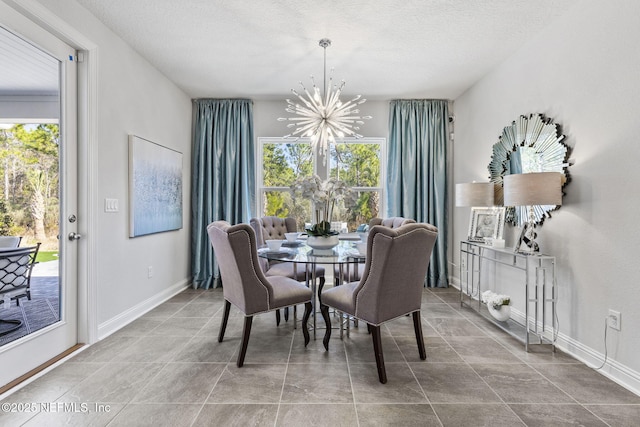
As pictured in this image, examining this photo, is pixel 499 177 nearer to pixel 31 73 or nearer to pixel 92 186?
pixel 92 186

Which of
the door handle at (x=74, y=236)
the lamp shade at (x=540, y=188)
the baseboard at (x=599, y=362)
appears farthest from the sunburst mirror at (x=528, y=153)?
the door handle at (x=74, y=236)

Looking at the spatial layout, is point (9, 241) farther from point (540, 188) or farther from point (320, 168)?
point (540, 188)

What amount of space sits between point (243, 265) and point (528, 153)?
2.60m

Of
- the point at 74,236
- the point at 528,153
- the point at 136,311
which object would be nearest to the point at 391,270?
the point at 528,153

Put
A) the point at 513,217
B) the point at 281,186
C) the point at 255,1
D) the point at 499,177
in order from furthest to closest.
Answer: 1. the point at 281,186
2. the point at 499,177
3. the point at 513,217
4. the point at 255,1

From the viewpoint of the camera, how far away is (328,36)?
2.73 m

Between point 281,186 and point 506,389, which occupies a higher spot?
point 281,186

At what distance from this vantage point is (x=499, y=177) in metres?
3.21

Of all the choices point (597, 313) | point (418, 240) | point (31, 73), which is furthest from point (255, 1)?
point (597, 313)

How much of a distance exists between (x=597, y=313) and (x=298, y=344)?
6.94ft

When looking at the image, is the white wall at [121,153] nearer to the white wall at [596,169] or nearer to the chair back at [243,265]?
the chair back at [243,265]

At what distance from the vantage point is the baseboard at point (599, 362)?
186 centimetres

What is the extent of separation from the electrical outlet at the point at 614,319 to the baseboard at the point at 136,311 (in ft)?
12.1

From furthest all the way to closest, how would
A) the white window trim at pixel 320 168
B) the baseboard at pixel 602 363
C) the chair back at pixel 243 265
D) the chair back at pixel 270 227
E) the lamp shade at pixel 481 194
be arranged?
1. the white window trim at pixel 320 168
2. the chair back at pixel 270 227
3. the lamp shade at pixel 481 194
4. the chair back at pixel 243 265
5. the baseboard at pixel 602 363
